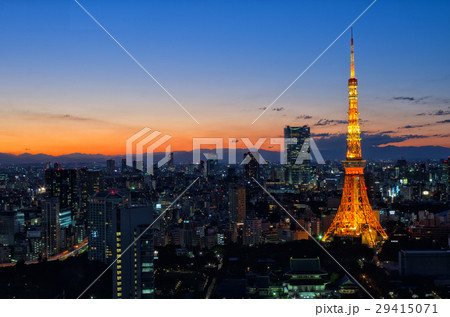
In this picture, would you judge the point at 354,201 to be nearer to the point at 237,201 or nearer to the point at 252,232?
the point at 252,232

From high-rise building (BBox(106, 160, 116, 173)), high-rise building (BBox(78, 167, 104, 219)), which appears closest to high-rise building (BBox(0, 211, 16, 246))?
high-rise building (BBox(78, 167, 104, 219))

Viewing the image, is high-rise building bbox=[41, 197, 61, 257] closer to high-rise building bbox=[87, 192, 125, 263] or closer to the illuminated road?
the illuminated road

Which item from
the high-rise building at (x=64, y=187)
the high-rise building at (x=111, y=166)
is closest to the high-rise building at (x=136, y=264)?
the high-rise building at (x=111, y=166)

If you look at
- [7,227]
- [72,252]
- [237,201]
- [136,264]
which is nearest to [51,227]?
[7,227]

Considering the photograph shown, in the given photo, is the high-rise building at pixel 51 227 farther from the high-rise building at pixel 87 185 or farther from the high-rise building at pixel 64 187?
the high-rise building at pixel 64 187

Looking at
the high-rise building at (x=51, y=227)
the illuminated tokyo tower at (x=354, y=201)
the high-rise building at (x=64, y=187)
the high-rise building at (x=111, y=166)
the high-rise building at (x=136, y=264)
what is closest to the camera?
the high-rise building at (x=136, y=264)

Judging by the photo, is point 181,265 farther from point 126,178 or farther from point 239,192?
point 239,192
